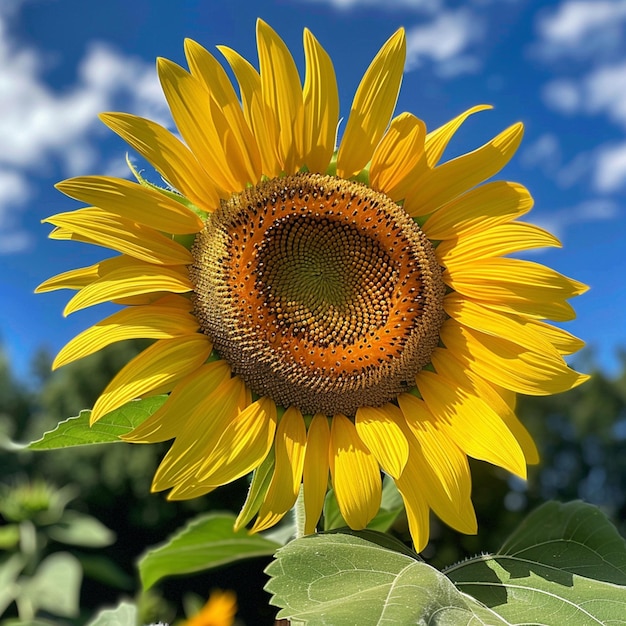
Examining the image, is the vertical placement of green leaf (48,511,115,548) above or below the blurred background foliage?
above

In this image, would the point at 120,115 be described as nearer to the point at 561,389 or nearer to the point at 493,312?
the point at 493,312

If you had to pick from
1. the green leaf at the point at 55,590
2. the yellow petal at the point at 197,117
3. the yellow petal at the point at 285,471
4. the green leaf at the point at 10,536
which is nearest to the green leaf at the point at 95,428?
the yellow petal at the point at 285,471

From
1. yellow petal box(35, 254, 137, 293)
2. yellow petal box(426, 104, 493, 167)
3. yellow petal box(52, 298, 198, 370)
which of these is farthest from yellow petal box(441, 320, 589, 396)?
yellow petal box(35, 254, 137, 293)

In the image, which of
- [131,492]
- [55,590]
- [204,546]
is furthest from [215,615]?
[131,492]

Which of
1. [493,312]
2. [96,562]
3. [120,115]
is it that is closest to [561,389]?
[493,312]

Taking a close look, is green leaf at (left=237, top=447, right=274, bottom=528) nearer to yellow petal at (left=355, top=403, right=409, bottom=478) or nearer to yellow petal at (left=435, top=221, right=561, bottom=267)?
yellow petal at (left=355, top=403, right=409, bottom=478)

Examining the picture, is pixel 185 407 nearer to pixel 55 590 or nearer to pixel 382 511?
pixel 382 511
